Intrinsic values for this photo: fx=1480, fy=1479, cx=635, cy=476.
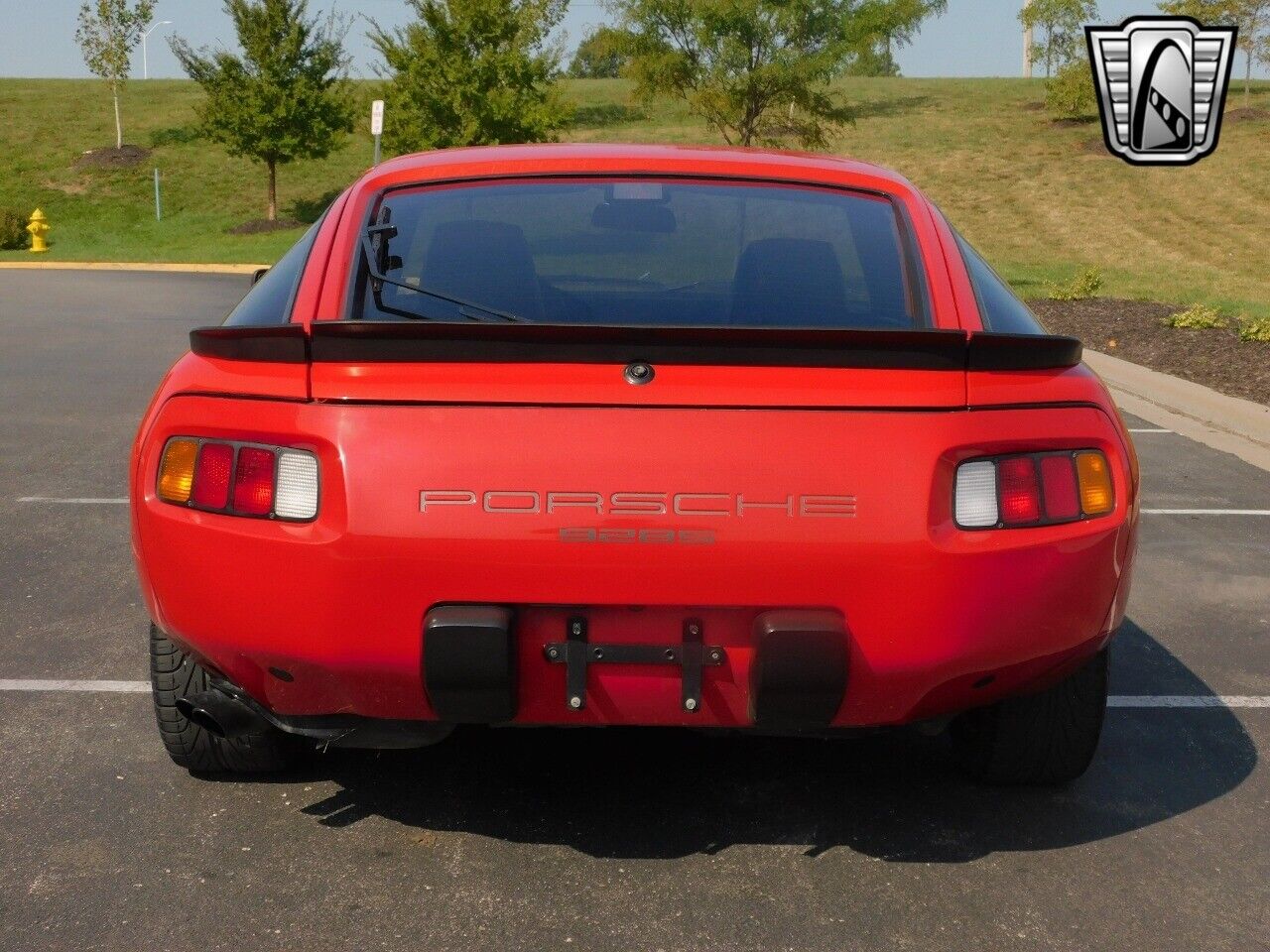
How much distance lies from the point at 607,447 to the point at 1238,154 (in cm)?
4858

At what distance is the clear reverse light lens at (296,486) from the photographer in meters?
3.01

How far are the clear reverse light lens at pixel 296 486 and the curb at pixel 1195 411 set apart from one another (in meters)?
7.68

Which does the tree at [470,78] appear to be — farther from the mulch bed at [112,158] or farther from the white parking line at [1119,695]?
the white parking line at [1119,695]

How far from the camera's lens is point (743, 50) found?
25828 mm

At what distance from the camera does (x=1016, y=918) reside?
10.4 ft

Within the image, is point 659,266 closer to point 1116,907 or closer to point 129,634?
point 1116,907

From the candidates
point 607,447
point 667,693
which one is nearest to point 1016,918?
point 667,693

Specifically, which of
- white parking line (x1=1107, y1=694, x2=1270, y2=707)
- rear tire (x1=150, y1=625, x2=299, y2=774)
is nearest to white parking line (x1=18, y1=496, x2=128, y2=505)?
rear tire (x1=150, y1=625, x2=299, y2=774)

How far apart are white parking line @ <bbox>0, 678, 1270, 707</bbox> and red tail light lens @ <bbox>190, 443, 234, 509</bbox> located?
1.71 metres

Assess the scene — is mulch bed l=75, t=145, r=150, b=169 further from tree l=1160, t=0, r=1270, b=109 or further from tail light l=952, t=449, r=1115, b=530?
tail light l=952, t=449, r=1115, b=530

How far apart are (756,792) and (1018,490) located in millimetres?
1199

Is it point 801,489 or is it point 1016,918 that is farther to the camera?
point 1016,918

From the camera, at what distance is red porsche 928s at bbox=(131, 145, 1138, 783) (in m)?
2.94

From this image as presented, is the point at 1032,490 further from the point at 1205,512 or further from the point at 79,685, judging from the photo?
the point at 1205,512
